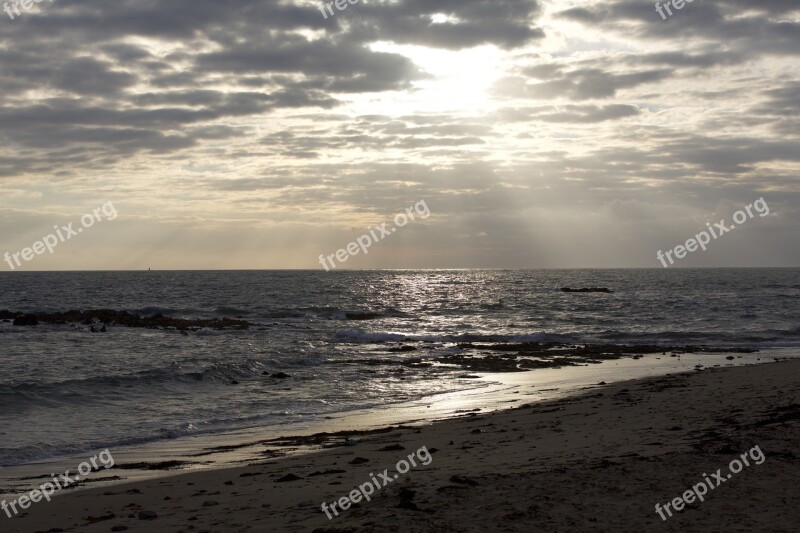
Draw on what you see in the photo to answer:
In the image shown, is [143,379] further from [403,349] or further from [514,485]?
[514,485]

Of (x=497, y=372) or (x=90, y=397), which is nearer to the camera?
(x=90, y=397)

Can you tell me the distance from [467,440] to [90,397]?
1397 centimetres

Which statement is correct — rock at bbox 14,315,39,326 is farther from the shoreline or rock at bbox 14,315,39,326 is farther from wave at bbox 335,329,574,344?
the shoreline

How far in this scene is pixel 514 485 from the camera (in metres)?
8.74

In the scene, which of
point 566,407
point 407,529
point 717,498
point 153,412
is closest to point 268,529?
point 407,529

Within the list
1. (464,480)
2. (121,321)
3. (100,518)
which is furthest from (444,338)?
(100,518)

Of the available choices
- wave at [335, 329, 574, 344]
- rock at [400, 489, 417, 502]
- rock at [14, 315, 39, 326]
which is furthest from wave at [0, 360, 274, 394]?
rock at [14, 315, 39, 326]

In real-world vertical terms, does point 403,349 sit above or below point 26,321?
below

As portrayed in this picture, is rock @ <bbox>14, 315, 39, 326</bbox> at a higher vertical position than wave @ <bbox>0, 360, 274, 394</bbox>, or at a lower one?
higher

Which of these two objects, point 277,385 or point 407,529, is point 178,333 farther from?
point 407,529

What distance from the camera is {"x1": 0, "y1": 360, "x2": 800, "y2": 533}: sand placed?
7520 millimetres

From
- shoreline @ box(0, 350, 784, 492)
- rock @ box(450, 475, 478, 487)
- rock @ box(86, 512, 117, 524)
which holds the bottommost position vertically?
shoreline @ box(0, 350, 784, 492)

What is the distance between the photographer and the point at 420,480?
9594 mm

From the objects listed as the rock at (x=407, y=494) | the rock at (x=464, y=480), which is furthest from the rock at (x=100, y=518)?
the rock at (x=464, y=480)
